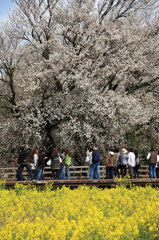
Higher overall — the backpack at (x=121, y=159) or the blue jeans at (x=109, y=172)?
the backpack at (x=121, y=159)

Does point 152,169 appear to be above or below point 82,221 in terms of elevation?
above

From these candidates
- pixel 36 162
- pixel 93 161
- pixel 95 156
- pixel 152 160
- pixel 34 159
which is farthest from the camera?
pixel 36 162

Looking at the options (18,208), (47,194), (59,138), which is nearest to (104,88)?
(59,138)

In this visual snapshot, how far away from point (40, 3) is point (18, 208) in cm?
2163

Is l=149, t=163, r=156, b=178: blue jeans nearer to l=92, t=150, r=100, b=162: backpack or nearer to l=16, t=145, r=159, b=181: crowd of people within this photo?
l=16, t=145, r=159, b=181: crowd of people

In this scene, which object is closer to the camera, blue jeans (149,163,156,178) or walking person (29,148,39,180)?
blue jeans (149,163,156,178)

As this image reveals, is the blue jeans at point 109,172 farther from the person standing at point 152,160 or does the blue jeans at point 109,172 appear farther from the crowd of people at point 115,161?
the person standing at point 152,160

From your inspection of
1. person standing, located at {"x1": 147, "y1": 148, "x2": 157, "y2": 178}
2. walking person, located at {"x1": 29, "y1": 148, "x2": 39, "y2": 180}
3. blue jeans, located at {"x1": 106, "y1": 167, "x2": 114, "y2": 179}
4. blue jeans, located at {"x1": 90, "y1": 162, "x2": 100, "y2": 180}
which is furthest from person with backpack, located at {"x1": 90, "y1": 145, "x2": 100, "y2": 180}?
walking person, located at {"x1": 29, "y1": 148, "x2": 39, "y2": 180}

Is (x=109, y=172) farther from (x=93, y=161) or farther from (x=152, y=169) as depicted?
(x=152, y=169)

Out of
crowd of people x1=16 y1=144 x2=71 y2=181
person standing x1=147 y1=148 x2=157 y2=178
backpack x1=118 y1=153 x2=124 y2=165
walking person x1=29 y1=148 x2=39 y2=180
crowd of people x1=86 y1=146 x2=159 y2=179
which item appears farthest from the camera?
walking person x1=29 y1=148 x2=39 y2=180

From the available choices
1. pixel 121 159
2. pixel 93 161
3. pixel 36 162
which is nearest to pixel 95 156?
pixel 93 161

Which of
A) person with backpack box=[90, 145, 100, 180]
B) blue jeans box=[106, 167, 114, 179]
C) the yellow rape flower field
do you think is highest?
person with backpack box=[90, 145, 100, 180]

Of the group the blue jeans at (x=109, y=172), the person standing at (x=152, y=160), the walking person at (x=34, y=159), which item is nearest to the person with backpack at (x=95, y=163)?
the blue jeans at (x=109, y=172)

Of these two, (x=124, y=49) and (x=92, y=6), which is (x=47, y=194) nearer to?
(x=124, y=49)
